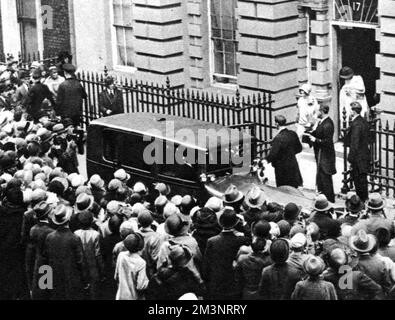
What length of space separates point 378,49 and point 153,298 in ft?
38.4

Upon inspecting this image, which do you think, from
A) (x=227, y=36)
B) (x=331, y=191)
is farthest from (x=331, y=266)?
(x=227, y=36)

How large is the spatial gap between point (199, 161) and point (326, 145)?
2.74m

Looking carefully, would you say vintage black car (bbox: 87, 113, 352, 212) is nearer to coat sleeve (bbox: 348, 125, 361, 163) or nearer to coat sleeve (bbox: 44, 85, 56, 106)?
coat sleeve (bbox: 348, 125, 361, 163)

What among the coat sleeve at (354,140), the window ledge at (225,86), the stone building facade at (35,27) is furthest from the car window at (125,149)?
the stone building facade at (35,27)

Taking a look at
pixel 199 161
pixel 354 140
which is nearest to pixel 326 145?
pixel 354 140

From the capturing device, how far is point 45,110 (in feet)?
70.8

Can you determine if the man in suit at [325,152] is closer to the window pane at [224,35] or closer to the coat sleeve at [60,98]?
the coat sleeve at [60,98]

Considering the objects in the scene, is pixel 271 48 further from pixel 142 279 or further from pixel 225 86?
pixel 142 279

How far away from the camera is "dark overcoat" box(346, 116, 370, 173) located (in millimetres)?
16734

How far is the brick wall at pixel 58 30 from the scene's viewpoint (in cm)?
2722

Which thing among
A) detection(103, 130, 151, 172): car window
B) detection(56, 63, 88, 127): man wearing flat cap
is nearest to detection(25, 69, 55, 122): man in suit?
detection(56, 63, 88, 127): man wearing flat cap

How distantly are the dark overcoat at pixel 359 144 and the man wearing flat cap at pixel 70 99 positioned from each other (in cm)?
657

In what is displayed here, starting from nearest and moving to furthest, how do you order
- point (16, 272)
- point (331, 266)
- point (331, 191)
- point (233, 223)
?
point (331, 266), point (233, 223), point (16, 272), point (331, 191)
